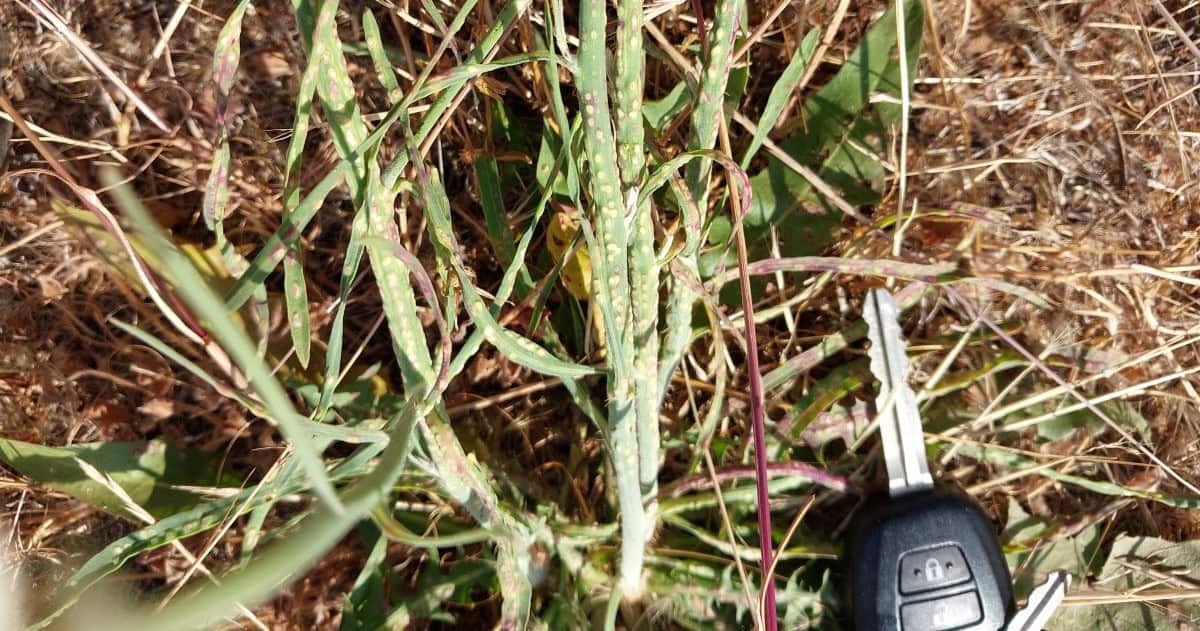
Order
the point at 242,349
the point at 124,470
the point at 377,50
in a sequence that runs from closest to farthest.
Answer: the point at 242,349 < the point at 377,50 < the point at 124,470

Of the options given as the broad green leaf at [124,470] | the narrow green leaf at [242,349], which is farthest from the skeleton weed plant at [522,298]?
the broad green leaf at [124,470]

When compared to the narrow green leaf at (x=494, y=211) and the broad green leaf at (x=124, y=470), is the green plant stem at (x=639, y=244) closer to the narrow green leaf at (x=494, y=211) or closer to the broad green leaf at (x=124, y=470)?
the narrow green leaf at (x=494, y=211)

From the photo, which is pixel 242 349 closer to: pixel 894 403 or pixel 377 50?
pixel 377 50

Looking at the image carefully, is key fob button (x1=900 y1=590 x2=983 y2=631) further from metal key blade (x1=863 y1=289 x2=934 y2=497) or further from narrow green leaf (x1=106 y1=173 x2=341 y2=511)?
narrow green leaf (x1=106 y1=173 x2=341 y2=511)

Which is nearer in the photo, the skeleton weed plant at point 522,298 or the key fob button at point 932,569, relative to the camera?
the skeleton weed plant at point 522,298

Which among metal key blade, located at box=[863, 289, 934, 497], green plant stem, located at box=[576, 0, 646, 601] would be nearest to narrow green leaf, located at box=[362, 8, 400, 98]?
green plant stem, located at box=[576, 0, 646, 601]

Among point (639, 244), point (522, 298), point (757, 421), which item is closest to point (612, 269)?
point (639, 244)

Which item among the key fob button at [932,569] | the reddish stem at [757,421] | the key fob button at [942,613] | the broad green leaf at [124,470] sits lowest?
the broad green leaf at [124,470]
